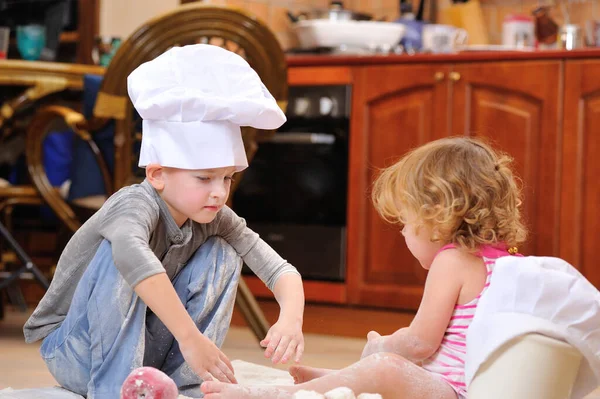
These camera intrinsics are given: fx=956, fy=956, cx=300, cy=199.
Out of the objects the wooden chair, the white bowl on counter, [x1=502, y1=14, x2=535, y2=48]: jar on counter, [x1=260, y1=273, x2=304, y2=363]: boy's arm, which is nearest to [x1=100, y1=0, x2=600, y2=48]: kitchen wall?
[x1=502, y1=14, x2=535, y2=48]: jar on counter

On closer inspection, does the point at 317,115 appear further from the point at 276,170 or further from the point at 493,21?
the point at 493,21

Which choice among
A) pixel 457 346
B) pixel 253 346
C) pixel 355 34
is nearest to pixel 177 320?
pixel 457 346

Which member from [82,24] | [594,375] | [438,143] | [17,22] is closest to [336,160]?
[82,24]

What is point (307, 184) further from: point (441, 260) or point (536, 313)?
point (536, 313)

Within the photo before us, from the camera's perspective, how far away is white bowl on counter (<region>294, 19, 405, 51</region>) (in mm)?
3424

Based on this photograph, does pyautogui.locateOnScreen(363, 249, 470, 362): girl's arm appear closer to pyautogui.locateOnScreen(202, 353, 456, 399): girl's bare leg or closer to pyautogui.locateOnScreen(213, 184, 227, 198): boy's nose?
pyautogui.locateOnScreen(202, 353, 456, 399): girl's bare leg

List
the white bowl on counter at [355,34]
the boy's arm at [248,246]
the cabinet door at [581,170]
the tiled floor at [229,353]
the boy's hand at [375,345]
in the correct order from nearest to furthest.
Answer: the boy's hand at [375,345] → the boy's arm at [248,246] → the tiled floor at [229,353] → the cabinet door at [581,170] → the white bowl on counter at [355,34]

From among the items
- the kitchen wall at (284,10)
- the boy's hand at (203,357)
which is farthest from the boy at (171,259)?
the kitchen wall at (284,10)

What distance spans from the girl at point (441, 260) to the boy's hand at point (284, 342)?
0.05 m

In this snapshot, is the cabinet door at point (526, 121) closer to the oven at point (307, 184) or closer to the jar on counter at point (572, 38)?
the jar on counter at point (572, 38)

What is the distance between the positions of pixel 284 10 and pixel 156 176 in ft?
7.58

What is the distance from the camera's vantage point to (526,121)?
3.02m

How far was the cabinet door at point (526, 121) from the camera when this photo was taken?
9.78 feet

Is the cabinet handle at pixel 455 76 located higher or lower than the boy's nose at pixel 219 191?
higher
